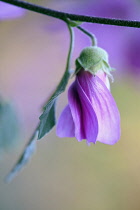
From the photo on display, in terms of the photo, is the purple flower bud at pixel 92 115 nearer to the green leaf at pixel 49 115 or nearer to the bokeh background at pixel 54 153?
the green leaf at pixel 49 115

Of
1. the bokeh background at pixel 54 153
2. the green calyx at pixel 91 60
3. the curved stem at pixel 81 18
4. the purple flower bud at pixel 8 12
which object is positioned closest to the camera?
the curved stem at pixel 81 18

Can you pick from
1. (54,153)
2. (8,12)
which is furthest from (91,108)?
(54,153)

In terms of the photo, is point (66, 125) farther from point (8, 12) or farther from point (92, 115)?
point (8, 12)

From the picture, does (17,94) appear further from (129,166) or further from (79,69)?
(79,69)

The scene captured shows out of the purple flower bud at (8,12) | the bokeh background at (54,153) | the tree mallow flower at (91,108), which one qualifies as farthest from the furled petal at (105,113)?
the bokeh background at (54,153)

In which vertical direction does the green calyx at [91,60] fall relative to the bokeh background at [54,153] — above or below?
above

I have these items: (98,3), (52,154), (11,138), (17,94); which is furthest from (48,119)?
(52,154)
